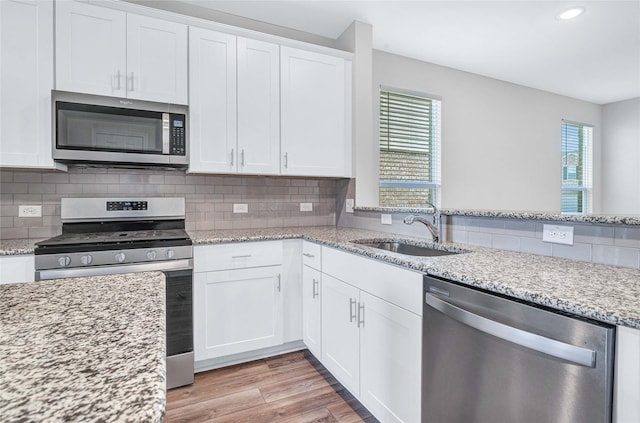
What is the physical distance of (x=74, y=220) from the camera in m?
2.29

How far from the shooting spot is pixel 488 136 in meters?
4.09

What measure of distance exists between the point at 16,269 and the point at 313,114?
214 cm

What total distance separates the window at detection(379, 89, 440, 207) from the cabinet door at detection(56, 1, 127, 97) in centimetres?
229

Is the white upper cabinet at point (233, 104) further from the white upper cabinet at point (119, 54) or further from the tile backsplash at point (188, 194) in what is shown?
the tile backsplash at point (188, 194)

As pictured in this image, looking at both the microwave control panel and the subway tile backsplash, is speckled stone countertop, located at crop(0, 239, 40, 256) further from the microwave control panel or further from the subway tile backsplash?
the subway tile backsplash

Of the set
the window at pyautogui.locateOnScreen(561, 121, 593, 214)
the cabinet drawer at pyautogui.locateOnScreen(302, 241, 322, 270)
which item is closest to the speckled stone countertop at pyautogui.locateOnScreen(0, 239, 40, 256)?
the cabinet drawer at pyautogui.locateOnScreen(302, 241, 322, 270)

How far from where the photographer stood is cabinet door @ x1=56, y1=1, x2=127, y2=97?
6.78 ft

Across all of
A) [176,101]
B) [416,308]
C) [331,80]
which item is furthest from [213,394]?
[331,80]

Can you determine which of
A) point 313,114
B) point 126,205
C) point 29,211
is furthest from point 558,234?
point 29,211

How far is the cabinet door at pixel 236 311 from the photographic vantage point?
2191mm

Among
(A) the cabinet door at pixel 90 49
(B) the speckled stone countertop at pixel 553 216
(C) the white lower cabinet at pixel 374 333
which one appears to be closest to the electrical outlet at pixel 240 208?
(C) the white lower cabinet at pixel 374 333

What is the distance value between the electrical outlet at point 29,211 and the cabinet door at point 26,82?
0.38 meters

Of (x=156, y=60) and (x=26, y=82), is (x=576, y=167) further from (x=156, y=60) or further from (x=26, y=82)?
(x=26, y=82)

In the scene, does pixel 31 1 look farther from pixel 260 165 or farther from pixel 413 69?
pixel 413 69
